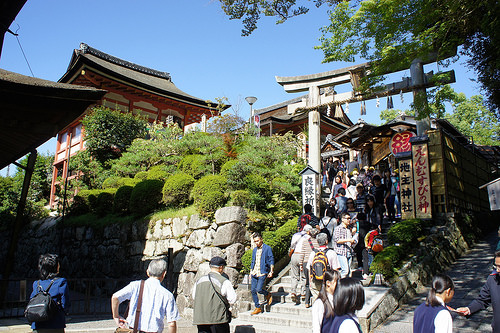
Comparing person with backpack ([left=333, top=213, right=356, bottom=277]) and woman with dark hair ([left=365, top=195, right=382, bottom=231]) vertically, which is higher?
woman with dark hair ([left=365, top=195, right=382, bottom=231])

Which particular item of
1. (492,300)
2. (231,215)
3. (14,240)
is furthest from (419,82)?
(14,240)

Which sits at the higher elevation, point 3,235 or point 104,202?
point 104,202

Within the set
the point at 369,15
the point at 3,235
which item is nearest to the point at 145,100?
the point at 3,235

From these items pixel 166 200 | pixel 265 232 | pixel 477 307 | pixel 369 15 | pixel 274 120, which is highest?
pixel 274 120

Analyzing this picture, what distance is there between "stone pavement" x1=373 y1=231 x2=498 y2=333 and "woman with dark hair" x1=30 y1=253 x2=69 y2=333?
5050 mm

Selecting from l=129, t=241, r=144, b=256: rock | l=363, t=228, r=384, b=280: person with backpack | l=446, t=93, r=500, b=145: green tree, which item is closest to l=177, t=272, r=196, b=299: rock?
l=129, t=241, r=144, b=256: rock

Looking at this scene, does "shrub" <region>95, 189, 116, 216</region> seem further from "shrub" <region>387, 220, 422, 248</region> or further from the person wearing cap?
the person wearing cap

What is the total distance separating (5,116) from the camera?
323 inches

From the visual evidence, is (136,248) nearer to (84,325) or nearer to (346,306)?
(84,325)

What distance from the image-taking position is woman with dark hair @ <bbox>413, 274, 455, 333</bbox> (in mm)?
3354

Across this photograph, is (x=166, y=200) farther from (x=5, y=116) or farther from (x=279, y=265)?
(x=5, y=116)

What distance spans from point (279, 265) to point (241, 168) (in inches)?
132

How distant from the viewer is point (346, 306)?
311 centimetres

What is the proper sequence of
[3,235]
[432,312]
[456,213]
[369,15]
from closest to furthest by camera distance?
[432,312]
[369,15]
[456,213]
[3,235]
